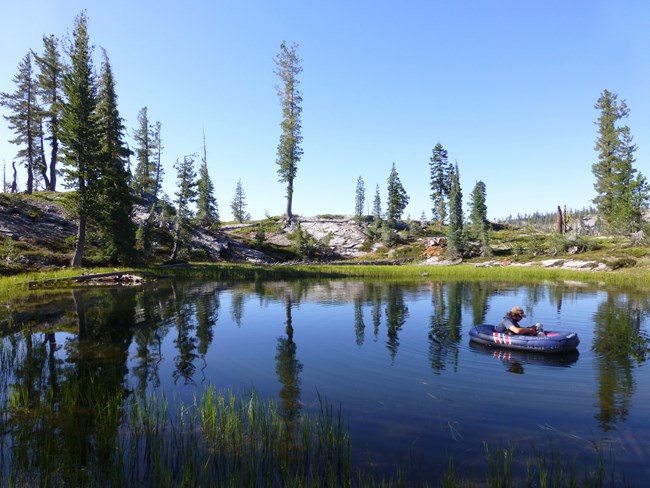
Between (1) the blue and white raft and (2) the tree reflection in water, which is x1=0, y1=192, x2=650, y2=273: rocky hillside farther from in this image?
(1) the blue and white raft

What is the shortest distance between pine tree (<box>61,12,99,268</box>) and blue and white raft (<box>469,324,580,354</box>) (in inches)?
1511

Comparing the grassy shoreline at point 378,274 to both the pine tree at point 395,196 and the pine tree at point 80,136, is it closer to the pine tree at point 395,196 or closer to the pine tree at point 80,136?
the pine tree at point 80,136

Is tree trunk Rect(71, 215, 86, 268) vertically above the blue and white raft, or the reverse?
tree trunk Rect(71, 215, 86, 268)

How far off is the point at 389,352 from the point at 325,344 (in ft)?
9.64

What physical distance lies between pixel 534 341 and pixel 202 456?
1266 centimetres

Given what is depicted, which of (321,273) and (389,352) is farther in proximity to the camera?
(321,273)

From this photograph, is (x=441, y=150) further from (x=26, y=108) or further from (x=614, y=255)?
(x=26, y=108)

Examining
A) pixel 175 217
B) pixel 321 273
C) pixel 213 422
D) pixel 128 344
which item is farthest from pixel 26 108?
pixel 213 422

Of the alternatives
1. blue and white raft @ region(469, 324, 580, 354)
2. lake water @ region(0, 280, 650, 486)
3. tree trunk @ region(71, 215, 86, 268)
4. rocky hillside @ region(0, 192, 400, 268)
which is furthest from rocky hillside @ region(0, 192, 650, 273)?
blue and white raft @ region(469, 324, 580, 354)

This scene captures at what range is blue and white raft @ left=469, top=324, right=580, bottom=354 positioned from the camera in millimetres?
13961

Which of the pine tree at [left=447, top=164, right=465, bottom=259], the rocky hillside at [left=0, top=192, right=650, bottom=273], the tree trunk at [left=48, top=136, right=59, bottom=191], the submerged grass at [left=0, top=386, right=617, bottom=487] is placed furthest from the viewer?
the pine tree at [left=447, top=164, right=465, bottom=259]

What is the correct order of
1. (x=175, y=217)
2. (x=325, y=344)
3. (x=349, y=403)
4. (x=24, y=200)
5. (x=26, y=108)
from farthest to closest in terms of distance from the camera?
(x=26, y=108) → (x=175, y=217) → (x=24, y=200) → (x=325, y=344) → (x=349, y=403)

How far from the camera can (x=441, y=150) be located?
3824 inches

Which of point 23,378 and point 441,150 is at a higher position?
point 441,150
